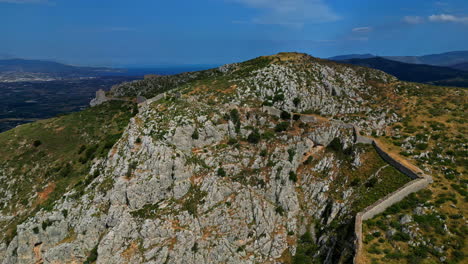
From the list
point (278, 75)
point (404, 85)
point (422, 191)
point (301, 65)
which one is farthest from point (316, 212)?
point (404, 85)

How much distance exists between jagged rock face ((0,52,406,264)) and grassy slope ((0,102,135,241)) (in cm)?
580

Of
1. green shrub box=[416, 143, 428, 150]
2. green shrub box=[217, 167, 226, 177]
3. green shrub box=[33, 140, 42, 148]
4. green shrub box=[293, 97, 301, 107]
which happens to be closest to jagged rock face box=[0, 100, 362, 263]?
green shrub box=[217, 167, 226, 177]

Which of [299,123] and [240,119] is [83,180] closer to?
[240,119]

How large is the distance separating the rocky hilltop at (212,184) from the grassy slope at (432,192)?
11.4 feet

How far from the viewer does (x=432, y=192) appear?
3562 centimetres

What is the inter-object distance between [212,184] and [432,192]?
119ft

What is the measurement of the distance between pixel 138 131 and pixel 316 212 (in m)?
40.8

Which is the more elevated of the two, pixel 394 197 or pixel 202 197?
pixel 394 197

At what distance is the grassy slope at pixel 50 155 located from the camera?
49.9 metres

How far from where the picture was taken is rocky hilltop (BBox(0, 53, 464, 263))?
41.1 metres

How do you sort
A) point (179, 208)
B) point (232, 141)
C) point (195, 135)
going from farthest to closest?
1. point (232, 141)
2. point (195, 135)
3. point (179, 208)

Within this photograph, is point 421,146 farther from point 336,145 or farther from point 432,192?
point 336,145

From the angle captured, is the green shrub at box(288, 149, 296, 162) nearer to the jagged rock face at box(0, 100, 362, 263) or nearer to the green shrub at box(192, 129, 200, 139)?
the jagged rock face at box(0, 100, 362, 263)

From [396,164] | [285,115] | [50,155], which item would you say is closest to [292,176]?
[285,115]
